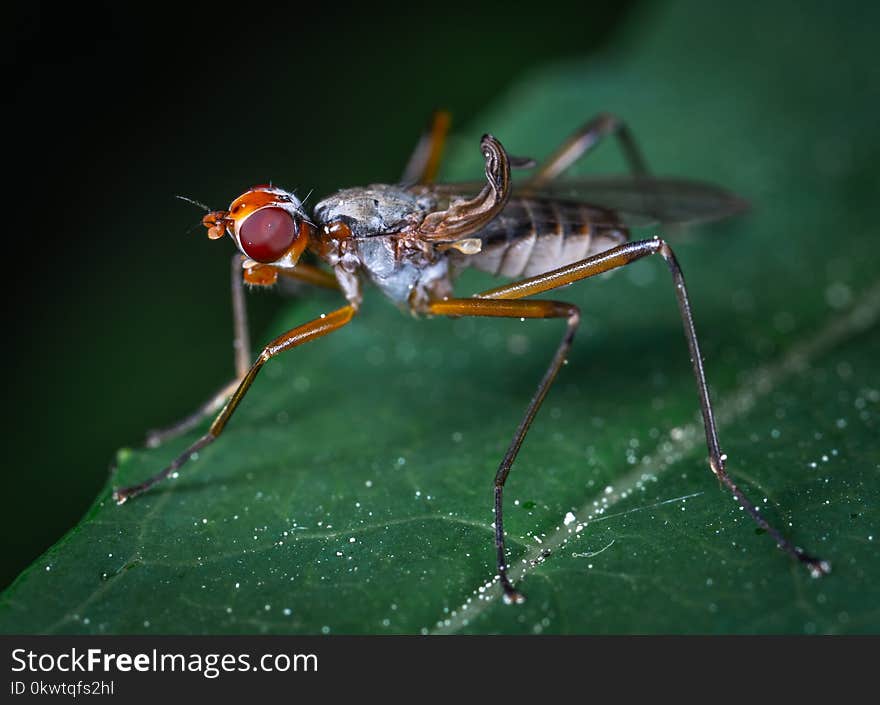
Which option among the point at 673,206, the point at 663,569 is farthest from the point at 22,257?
the point at 663,569

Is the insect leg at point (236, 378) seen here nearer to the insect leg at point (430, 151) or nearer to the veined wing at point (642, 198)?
the veined wing at point (642, 198)

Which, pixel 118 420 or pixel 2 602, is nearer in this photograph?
pixel 2 602

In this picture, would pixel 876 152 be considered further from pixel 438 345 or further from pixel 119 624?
pixel 119 624

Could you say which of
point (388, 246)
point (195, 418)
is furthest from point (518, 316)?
point (195, 418)

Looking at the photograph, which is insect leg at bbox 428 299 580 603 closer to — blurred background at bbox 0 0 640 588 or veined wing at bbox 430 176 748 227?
veined wing at bbox 430 176 748 227

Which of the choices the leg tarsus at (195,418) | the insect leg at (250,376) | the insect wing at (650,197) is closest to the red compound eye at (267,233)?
the insect leg at (250,376)
